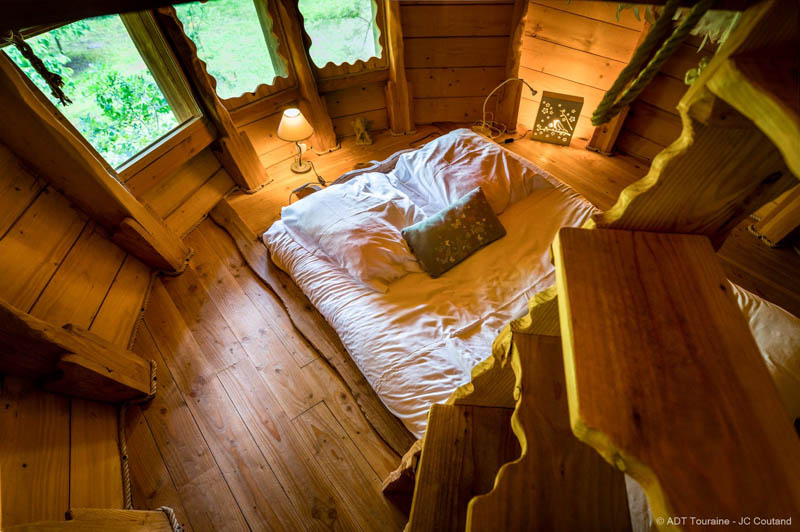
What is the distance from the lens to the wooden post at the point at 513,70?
269 cm

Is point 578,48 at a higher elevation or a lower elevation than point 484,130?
higher

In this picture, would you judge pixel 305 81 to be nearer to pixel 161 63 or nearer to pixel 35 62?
pixel 161 63

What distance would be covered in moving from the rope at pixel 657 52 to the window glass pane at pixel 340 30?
110 inches

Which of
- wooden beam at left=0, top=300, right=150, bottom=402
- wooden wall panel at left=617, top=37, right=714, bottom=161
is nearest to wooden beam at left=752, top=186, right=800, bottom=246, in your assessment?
wooden wall panel at left=617, top=37, right=714, bottom=161

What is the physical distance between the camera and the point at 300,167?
301 cm

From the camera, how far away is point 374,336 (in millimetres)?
1599

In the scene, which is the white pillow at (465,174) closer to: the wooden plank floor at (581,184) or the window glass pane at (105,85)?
the wooden plank floor at (581,184)

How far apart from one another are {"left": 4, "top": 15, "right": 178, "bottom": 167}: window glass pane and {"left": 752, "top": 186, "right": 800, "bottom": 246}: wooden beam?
4224mm

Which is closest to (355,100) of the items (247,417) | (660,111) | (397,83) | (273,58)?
(397,83)

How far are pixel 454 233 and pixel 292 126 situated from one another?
5.32 ft

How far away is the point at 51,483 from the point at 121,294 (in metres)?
1.02

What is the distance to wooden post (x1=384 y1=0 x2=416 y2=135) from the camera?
8.79 feet

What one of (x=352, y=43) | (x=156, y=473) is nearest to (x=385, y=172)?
(x=352, y=43)

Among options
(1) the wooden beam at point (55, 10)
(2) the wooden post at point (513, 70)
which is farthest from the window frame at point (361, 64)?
(1) the wooden beam at point (55, 10)
